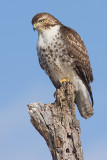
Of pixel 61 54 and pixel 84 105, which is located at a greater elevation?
pixel 61 54

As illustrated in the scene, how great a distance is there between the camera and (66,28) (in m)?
8.23

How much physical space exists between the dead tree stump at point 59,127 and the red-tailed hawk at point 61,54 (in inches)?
50.2

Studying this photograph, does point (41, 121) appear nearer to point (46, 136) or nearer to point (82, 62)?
point (46, 136)

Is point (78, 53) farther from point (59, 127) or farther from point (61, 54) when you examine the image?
point (59, 127)

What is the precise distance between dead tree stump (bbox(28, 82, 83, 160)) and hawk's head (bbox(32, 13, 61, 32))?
2019mm

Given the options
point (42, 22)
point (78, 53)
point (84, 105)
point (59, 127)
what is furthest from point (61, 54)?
point (59, 127)

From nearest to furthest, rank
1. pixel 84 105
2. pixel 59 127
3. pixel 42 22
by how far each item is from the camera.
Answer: pixel 59 127, pixel 42 22, pixel 84 105

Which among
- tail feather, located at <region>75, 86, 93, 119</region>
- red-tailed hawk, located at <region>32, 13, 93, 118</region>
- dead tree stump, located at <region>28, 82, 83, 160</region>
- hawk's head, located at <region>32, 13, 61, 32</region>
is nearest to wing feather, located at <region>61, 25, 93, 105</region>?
red-tailed hawk, located at <region>32, 13, 93, 118</region>

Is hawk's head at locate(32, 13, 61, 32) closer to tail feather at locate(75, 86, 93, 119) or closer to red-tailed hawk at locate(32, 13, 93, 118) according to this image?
red-tailed hawk at locate(32, 13, 93, 118)

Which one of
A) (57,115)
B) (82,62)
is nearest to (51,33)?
(82,62)

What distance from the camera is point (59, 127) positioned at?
659 cm

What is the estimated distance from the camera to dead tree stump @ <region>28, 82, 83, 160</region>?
21.3 feet

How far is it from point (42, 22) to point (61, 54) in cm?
93

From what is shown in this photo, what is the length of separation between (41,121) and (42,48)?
6.56 feet
